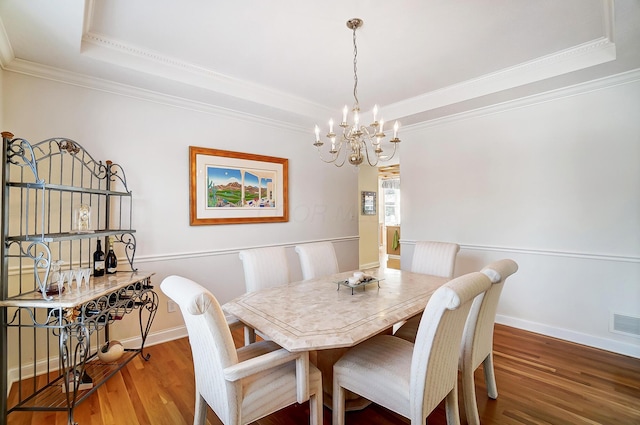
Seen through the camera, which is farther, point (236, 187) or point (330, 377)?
point (236, 187)

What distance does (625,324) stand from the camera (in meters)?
2.67

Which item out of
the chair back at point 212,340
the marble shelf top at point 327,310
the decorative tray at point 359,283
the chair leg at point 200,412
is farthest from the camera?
the decorative tray at point 359,283

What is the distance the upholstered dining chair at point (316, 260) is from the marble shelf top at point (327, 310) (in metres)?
0.31

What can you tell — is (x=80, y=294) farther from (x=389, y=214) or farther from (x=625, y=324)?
(x=389, y=214)

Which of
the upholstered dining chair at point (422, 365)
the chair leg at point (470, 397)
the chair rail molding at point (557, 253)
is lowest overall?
the chair leg at point (470, 397)

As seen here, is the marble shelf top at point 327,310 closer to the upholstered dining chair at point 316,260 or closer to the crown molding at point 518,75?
the upholstered dining chair at point 316,260

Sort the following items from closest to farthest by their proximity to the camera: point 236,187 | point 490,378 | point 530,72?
1. point 490,378
2. point 530,72
3. point 236,187

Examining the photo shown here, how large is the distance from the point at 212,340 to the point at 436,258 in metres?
2.21

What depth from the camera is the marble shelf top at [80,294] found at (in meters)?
1.69

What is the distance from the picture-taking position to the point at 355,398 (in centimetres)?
198

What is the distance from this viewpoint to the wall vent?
2.62 m

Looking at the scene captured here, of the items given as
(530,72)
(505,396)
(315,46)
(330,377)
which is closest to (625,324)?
(505,396)

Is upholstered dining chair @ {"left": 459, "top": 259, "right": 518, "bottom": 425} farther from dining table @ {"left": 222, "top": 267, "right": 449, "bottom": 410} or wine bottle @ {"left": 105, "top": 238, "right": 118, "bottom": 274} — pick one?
wine bottle @ {"left": 105, "top": 238, "right": 118, "bottom": 274}

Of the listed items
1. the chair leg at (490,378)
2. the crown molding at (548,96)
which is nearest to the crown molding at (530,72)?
the crown molding at (548,96)
